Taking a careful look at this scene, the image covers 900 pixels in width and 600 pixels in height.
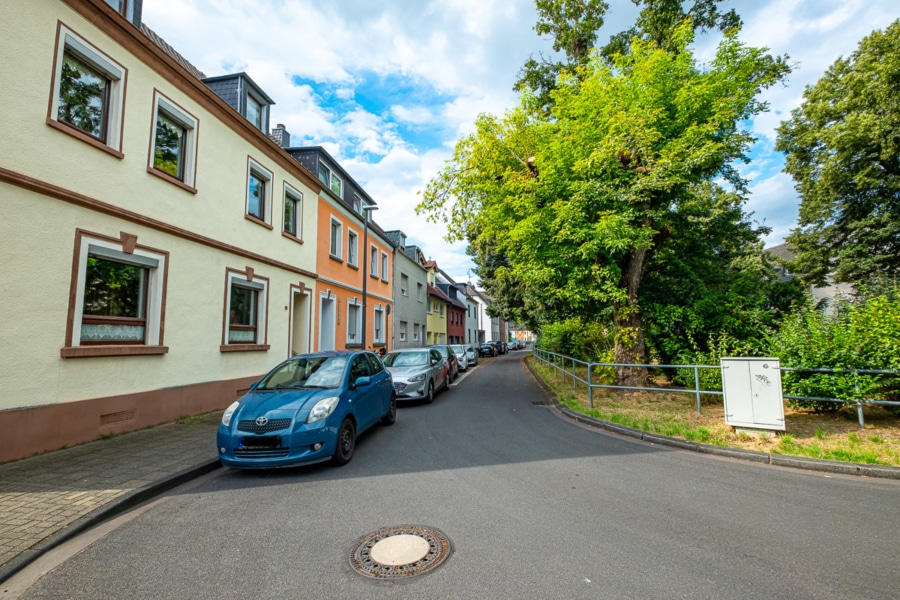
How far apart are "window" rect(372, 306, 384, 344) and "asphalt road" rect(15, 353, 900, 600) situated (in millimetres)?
14240

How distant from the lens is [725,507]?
384 cm

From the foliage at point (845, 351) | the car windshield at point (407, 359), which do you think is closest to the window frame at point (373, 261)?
the car windshield at point (407, 359)

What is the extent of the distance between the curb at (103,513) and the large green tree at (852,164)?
23.3m

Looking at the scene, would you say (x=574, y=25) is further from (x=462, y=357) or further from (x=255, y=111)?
(x=462, y=357)

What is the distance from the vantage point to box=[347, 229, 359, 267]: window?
16.9 meters

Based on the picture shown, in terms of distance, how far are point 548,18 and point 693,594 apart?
1718 centimetres

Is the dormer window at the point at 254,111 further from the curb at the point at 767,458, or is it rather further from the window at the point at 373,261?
the curb at the point at 767,458

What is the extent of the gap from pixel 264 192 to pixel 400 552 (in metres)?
11.1

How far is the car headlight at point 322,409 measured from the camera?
5.12 metres

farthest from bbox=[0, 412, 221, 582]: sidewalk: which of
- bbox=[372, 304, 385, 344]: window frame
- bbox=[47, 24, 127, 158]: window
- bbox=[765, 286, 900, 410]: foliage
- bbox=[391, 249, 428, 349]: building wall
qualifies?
bbox=[391, 249, 428, 349]: building wall

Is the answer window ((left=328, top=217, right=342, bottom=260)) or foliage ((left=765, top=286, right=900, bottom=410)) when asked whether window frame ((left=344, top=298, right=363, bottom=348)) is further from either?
foliage ((left=765, top=286, right=900, bottom=410))

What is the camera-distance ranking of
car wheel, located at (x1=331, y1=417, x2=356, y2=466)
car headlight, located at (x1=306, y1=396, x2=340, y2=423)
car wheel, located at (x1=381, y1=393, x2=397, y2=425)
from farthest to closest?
car wheel, located at (x1=381, y1=393, x2=397, y2=425) → car wheel, located at (x1=331, y1=417, x2=356, y2=466) → car headlight, located at (x1=306, y1=396, x2=340, y2=423)

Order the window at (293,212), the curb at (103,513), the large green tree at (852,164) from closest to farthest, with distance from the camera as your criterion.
Result: the curb at (103,513) < the window at (293,212) < the large green tree at (852,164)

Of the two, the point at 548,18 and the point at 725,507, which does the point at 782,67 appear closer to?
the point at 548,18
